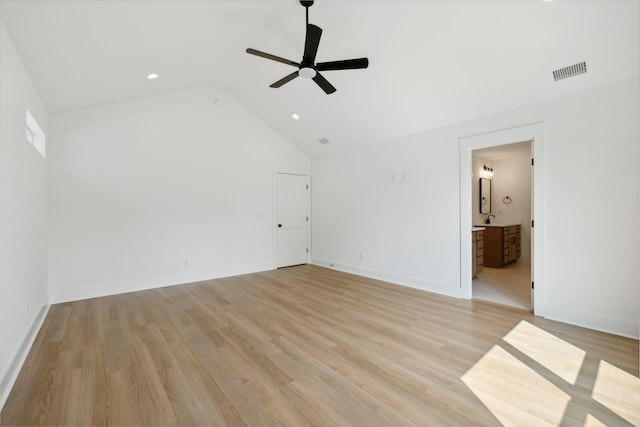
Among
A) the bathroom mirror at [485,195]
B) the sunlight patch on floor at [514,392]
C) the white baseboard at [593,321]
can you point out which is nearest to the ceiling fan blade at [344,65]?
the sunlight patch on floor at [514,392]

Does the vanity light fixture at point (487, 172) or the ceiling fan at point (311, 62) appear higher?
the ceiling fan at point (311, 62)

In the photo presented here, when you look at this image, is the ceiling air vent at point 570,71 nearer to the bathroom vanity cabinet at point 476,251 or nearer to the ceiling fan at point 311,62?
the ceiling fan at point 311,62

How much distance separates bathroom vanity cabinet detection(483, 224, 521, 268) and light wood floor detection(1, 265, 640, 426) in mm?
2858

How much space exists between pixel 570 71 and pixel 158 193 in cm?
568

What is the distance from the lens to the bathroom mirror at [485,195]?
6988mm

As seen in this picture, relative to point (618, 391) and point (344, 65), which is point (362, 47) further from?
point (618, 391)

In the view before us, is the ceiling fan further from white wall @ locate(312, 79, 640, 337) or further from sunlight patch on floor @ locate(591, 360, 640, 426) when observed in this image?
sunlight patch on floor @ locate(591, 360, 640, 426)

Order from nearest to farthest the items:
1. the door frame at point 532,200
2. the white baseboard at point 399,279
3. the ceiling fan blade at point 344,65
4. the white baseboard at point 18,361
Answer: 1. the white baseboard at point 18,361
2. the ceiling fan blade at point 344,65
3. the door frame at point 532,200
4. the white baseboard at point 399,279

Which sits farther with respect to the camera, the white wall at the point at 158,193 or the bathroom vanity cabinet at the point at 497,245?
the bathroom vanity cabinet at the point at 497,245

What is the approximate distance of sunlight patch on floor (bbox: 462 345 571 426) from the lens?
167cm

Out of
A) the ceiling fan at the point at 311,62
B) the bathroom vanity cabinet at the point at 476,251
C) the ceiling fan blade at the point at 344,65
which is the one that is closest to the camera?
the ceiling fan at the point at 311,62

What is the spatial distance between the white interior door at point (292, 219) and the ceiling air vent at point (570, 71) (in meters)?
4.72

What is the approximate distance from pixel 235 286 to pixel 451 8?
4.60m

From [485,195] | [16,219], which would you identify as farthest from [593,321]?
[16,219]
